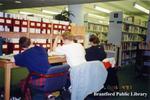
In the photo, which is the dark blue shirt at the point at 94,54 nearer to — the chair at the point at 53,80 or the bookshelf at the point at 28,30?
the chair at the point at 53,80

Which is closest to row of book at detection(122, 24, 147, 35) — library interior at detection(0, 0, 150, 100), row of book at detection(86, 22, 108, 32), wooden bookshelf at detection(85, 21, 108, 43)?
library interior at detection(0, 0, 150, 100)

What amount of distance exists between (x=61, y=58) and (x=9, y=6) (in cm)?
1214

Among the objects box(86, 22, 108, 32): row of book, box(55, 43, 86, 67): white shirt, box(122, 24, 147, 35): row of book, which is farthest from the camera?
box(86, 22, 108, 32): row of book

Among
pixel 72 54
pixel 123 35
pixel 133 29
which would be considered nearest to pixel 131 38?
pixel 133 29

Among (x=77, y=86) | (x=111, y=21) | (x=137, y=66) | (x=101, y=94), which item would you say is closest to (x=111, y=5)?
(x=111, y=21)

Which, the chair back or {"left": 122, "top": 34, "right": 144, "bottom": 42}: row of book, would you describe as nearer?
the chair back

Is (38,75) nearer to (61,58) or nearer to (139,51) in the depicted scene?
(61,58)

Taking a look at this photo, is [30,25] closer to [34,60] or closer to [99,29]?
[34,60]

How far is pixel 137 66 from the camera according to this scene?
7723 mm

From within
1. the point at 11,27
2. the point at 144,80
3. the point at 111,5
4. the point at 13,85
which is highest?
the point at 111,5

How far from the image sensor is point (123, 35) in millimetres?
9180

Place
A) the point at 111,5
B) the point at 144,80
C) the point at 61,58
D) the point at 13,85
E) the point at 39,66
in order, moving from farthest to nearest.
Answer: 1. the point at 111,5
2. the point at 144,80
3. the point at 13,85
4. the point at 61,58
5. the point at 39,66

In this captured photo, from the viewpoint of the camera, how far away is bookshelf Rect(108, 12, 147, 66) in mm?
8852

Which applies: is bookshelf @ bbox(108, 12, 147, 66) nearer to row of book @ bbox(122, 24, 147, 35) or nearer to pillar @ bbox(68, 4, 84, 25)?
row of book @ bbox(122, 24, 147, 35)
